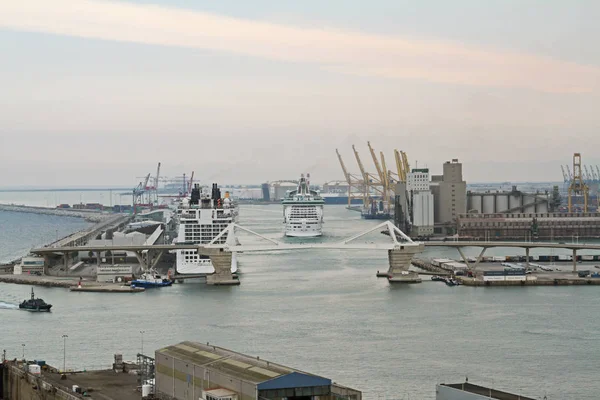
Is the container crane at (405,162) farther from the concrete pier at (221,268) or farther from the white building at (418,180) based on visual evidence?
the concrete pier at (221,268)

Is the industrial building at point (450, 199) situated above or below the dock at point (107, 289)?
above

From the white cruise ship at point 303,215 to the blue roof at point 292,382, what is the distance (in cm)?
3989

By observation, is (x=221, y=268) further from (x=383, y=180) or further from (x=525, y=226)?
(x=383, y=180)

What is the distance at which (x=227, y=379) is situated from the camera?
951cm

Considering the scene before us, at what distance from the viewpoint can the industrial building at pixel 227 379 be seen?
9.16 metres

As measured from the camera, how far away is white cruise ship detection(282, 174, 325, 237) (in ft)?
164

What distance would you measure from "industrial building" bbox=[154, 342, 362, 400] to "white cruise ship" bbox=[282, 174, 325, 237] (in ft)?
127

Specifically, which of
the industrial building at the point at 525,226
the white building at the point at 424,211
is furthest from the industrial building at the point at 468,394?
the white building at the point at 424,211

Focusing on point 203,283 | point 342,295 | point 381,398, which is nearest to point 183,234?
point 203,283

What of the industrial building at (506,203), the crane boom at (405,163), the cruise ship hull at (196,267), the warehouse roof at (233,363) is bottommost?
the cruise ship hull at (196,267)

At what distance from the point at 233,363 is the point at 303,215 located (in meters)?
41.1

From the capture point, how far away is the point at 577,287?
1077 inches

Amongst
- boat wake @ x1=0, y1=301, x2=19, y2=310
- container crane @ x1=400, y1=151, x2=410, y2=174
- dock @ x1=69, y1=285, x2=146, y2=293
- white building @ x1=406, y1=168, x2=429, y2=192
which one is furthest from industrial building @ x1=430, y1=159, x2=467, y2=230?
boat wake @ x1=0, y1=301, x2=19, y2=310

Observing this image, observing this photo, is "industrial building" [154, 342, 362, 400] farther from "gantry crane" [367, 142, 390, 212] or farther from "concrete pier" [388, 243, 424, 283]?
"gantry crane" [367, 142, 390, 212]
